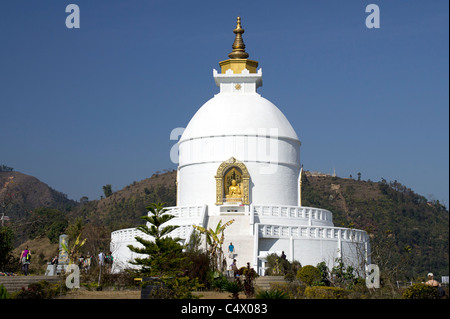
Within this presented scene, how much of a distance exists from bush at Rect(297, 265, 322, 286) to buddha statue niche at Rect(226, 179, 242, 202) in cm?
971

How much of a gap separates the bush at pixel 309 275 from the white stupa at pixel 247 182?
4728 mm

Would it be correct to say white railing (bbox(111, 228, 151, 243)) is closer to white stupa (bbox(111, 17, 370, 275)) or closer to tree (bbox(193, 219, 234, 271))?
white stupa (bbox(111, 17, 370, 275))

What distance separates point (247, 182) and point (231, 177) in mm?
1016

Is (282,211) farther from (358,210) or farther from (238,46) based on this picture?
(358,210)

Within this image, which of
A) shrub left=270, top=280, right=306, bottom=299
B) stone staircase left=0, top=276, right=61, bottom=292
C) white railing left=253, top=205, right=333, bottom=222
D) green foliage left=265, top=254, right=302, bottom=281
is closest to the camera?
shrub left=270, top=280, right=306, bottom=299

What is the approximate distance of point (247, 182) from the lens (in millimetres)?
33938

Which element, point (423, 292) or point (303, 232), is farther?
point (303, 232)

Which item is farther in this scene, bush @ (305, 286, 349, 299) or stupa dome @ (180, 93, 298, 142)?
stupa dome @ (180, 93, 298, 142)

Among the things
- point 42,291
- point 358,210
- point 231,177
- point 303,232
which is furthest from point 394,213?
point 42,291

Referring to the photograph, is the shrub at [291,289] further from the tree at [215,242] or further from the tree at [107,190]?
the tree at [107,190]

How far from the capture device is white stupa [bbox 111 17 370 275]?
30.1m

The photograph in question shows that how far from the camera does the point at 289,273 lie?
25594mm

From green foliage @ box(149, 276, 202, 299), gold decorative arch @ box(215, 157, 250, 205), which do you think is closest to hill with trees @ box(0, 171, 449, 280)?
gold decorative arch @ box(215, 157, 250, 205)
